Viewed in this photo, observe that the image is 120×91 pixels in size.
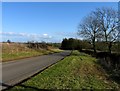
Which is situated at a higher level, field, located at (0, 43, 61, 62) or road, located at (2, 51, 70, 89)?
field, located at (0, 43, 61, 62)

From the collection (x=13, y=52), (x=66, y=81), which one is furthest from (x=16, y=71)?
(x=13, y=52)

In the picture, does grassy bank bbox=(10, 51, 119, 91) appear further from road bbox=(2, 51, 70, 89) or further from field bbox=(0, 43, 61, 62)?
field bbox=(0, 43, 61, 62)

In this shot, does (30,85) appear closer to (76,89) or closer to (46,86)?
(46,86)

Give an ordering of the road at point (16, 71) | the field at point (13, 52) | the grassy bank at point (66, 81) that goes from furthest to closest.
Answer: the field at point (13, 52) → the road at point (16, 71) → the grassy bank at point (66, 81)

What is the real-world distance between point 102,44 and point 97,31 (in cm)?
360

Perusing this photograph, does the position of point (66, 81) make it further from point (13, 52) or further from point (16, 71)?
point (13, 52)

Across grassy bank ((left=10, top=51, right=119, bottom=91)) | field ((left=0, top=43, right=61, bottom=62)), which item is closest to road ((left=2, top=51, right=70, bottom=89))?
grassy bank ((left=10, top=51, right=119, bottom=91))

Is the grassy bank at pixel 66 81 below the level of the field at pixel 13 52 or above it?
below

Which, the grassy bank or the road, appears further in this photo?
the road

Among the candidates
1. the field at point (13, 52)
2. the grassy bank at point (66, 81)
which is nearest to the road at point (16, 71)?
the grassy bank at point (66, 81)

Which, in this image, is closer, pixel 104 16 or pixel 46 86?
pixel 46 86

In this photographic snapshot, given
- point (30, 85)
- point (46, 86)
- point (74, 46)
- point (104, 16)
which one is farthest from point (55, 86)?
point (74, 46)

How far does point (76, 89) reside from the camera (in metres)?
9.74

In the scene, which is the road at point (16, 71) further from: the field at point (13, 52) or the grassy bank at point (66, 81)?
the field at point (13, 52)
